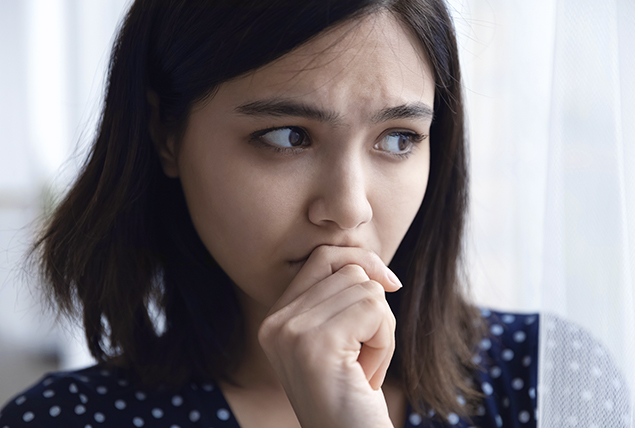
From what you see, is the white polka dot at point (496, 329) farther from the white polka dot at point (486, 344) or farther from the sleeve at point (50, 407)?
the sleeve at point (50, 407)

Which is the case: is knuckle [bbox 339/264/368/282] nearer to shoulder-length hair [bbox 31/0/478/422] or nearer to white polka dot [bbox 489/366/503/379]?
shoulder-length hair [bbox 31/0/478/422]

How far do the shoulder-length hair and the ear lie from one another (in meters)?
0.01

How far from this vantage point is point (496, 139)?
4.45 feet

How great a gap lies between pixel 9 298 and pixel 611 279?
93.7 inches

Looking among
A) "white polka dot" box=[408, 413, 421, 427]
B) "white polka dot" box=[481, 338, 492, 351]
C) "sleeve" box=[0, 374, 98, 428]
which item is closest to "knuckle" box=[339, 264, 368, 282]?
"white polka dot" box=[408, 413, 421, 427]

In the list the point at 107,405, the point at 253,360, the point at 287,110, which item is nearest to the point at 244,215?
the point at 287,110

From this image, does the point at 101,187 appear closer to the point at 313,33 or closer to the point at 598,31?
the point at 313,33

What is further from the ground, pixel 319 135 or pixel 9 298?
pixel 319 135

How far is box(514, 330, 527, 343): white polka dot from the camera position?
1095mm

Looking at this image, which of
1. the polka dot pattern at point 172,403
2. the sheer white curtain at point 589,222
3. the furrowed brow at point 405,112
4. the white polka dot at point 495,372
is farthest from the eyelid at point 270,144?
the white polka dot at point 495,372

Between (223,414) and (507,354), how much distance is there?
0.58m

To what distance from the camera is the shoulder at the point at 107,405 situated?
0.98 meters

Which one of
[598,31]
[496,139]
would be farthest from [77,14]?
[598,31]

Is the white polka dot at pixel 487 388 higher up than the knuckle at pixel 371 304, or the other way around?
the knuckle at pixel 371 304
